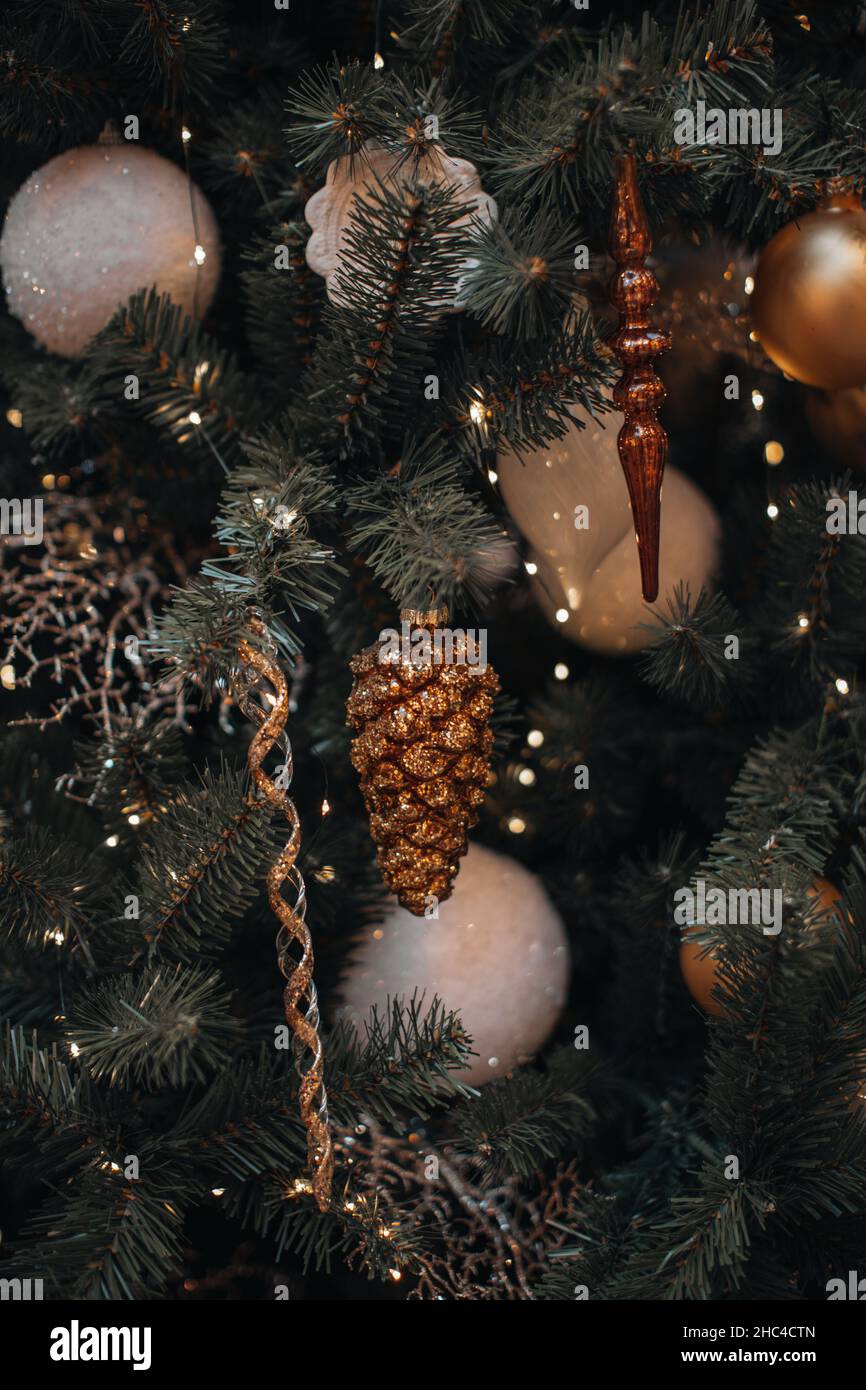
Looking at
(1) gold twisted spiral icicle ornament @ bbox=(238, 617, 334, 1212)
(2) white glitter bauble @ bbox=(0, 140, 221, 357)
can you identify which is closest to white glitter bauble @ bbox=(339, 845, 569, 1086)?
(1) gold twisted spiral icicle ornament @ bbox=(238, 617, 334, 1212)

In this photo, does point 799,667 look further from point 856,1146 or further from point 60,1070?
point 60,1070

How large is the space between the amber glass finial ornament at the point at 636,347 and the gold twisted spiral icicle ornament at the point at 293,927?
20cm

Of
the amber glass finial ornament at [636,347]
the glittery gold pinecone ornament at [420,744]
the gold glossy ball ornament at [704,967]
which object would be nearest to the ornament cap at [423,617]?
the glittery gold pinecone ornament at [420,744]

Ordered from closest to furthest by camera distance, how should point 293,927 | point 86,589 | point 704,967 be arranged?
point 293,927, point 704,967, point 86,589

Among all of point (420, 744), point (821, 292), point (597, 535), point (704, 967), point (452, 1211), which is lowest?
point (452, 1211)

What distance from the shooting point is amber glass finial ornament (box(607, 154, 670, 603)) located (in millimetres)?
568

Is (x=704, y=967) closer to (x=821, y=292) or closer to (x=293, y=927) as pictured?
(x=293, y=927)

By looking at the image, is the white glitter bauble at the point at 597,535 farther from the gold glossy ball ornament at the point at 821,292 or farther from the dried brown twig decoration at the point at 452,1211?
the dried brown twig decoration at the point at 452,1211

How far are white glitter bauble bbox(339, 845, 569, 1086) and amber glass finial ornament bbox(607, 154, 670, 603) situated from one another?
0.81 ft

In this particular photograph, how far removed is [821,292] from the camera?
641 millimetres

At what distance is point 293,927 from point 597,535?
0.28 m

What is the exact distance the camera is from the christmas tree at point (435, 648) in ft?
1.84

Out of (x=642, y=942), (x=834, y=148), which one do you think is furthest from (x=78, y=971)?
(x=834, y=148)

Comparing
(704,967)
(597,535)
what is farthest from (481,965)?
(597,535)
